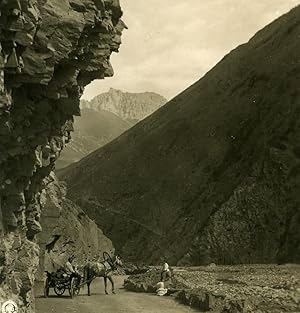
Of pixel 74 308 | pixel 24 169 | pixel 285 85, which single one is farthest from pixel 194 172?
pixel 24 169

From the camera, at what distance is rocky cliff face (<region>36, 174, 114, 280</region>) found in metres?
38.6

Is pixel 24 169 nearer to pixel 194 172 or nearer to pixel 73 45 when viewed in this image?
pixel 73 45

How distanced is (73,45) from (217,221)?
5724 cm

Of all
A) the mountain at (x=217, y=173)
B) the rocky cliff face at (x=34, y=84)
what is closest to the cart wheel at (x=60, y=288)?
the rocky cliff face at (x=34, y=84)

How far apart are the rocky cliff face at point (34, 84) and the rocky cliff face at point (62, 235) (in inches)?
353

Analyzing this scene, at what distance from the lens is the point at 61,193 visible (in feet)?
144

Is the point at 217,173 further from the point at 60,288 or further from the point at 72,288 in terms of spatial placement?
the point at 72,288

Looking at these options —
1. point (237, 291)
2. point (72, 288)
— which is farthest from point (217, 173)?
point (72, 288)

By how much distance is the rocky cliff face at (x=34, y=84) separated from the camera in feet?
49.3

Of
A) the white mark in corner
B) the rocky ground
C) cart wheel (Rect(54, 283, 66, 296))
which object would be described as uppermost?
the white mark in corner

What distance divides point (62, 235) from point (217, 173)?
4117cm

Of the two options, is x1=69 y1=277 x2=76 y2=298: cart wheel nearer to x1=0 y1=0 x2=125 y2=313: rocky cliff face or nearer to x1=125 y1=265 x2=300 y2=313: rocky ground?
x1=125 y1=265 x2=300 y2=313: rocky ground

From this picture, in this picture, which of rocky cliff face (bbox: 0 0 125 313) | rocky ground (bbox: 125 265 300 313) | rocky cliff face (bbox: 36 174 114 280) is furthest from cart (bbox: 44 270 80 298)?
rocky cliff face (bbox: 0 0 125 313)

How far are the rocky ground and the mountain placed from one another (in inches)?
712
